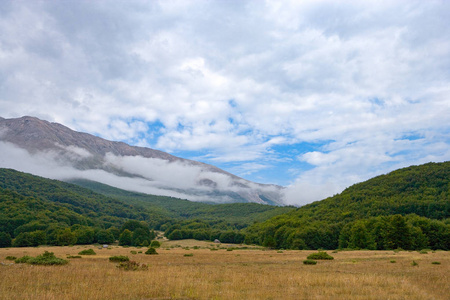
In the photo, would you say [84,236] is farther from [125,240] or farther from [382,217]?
[382,217]

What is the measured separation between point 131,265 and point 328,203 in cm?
13507

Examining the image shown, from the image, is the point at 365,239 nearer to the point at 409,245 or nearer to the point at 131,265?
the point at 409,245

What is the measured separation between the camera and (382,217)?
81438 millimetres

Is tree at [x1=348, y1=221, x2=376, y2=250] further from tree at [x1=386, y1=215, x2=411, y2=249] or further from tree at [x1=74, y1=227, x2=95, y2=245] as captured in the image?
tree at [x1=74, y1=227, x2=95, y2=245]

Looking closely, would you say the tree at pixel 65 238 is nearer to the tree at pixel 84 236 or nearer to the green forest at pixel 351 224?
the green forest at pixel 351 224

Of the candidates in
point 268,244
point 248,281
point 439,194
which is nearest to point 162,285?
point 248,281

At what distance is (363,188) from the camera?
13788cm

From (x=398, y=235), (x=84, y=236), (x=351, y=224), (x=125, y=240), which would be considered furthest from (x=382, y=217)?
(x=84, y=236)

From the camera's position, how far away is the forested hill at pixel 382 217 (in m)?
71.2

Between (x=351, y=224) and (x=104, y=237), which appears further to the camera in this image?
(x=104, y=237)

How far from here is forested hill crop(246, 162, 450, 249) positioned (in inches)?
2805

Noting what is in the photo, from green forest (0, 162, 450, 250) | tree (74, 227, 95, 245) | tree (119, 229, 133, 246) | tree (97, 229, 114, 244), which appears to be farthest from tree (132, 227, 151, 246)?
tree (74, 227, 95, 245)

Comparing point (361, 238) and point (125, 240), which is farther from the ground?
point (361, 238)

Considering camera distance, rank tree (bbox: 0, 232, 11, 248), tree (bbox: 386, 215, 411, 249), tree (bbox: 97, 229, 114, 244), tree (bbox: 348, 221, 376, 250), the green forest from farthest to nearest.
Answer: tree (bbox: 97, 229, 114, 244) < tree (bbox: 0, 232, 11, 248) < the green forest < tree (bbox: 348, 221, 376, 250) < tree (bbox: 386, 215, 411, 249)
